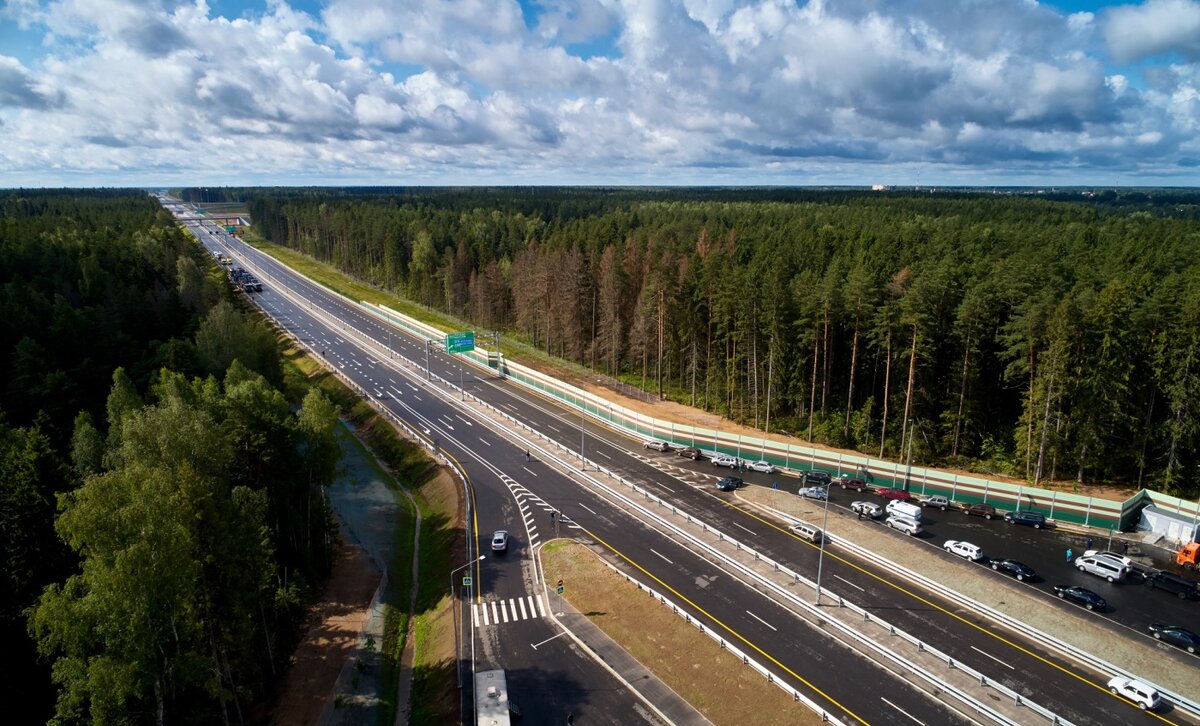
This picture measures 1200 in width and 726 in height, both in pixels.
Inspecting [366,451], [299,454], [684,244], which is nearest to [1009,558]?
[299,454]

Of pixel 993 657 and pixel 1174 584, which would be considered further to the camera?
pixel 1174 584

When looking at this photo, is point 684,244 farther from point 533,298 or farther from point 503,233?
point 503,233

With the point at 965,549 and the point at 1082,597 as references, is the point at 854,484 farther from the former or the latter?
the point at 1082,597

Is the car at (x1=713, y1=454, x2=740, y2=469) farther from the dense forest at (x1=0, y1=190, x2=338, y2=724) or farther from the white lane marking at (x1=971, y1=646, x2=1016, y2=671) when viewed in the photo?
the dense forest at (x1=0, y1=190, x2=338, y2=724)

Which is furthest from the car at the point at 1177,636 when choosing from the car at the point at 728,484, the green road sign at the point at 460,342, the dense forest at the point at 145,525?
the green road sign at the point at 460,342

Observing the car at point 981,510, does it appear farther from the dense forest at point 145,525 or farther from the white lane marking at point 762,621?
the dense forest at point 145,525

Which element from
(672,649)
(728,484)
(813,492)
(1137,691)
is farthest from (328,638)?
(1137,691)

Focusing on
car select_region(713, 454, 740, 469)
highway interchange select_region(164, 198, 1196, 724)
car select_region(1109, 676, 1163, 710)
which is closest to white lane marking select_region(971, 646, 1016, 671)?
highway interchange select_region(164, 198, 1196, 724)
